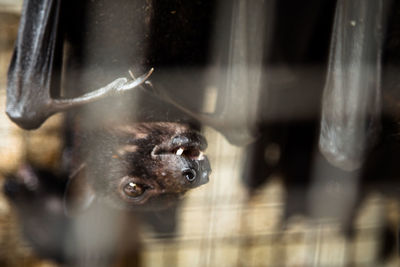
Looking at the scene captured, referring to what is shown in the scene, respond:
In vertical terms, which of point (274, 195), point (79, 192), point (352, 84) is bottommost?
point (274, 195)

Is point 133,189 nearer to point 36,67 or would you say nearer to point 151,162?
point 151,162

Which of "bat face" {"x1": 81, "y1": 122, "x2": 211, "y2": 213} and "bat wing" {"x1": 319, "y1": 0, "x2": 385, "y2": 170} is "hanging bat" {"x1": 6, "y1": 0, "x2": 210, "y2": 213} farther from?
"bat wing" {"x1": 319, "y1": 0, "x2": 385, "y2": 170}

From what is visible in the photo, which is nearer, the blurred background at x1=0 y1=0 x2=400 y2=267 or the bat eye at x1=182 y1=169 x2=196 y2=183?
the bat eye at x1=182 y1=169 x2=196 y2=183

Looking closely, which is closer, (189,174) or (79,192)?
(189,174)

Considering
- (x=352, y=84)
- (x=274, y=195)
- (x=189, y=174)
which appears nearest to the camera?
(x=189, y=174)

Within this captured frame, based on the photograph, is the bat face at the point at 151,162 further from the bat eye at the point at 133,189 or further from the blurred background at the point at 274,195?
the blurred background at the point at 274,195

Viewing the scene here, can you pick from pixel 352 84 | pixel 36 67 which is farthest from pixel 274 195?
pixel 36 67

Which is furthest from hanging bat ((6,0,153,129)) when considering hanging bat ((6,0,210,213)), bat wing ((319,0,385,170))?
bat wing ((319,0,385,170))
